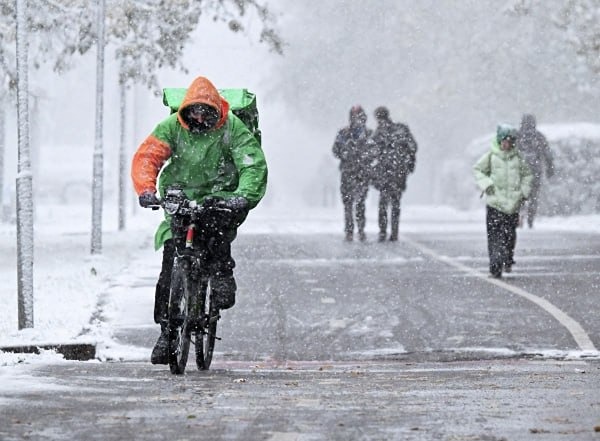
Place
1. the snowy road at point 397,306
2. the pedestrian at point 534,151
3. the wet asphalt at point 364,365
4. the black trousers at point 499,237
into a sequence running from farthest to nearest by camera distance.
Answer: the pedestrian at point 534,151
the black trousers at point 499,237
the snowy road at point 397,306
the wet asphalt at point 364,365

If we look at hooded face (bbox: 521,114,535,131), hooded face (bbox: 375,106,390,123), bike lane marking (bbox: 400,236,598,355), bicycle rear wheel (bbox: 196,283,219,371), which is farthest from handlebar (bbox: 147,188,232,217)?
hooded face (bbox: 521,114,535,131)

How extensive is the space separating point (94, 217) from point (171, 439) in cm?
1477

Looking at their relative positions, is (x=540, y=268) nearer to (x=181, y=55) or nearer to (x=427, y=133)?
(x=181, y=55)

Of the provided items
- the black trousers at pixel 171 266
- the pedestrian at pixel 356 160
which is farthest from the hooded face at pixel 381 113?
the black trousers at pixel 171 266

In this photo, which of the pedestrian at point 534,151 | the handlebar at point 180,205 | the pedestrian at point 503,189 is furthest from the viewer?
the pedestrian at point 534,151

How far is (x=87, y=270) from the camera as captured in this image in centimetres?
1784

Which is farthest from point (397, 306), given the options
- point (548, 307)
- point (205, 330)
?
point (205, 330)

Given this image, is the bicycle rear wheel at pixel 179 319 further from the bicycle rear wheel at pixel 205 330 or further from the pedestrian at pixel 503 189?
the pedestrian at pixel 503 189

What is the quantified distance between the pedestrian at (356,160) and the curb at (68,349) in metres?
11.9

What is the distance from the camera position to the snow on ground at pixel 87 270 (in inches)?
452

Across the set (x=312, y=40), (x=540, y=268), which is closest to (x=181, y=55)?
(x=540, y=268)

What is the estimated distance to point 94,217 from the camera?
2062 cm

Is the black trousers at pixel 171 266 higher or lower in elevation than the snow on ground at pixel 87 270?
higher

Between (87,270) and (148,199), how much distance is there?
9226 mm
